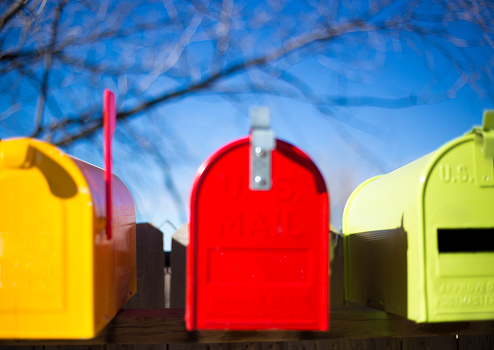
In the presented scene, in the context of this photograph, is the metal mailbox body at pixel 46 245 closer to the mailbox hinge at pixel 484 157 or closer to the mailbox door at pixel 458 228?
the mailbox door at pixel 458 228

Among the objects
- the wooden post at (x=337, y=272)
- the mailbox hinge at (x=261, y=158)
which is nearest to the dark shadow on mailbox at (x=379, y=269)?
the wooden post at (x=337, y=272)

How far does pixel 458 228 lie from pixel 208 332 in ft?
2.22

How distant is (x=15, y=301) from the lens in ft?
2.84

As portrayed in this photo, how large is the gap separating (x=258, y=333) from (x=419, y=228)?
0.49 meters

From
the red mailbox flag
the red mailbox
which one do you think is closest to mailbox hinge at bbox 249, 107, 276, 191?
the red mailbox

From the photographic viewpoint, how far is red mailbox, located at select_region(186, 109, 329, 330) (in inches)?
34.4

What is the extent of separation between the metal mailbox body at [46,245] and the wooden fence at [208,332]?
0.65ft

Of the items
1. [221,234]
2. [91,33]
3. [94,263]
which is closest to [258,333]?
[221,234]

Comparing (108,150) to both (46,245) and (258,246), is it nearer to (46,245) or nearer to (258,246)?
(46,245)

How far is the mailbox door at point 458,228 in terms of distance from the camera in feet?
3.09

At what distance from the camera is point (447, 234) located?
3.44 feet

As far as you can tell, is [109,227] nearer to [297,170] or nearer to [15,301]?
[15,301]

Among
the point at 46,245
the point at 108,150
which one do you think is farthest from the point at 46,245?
the point at 108,150

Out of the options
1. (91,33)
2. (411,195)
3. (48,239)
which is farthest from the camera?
(91,33)
